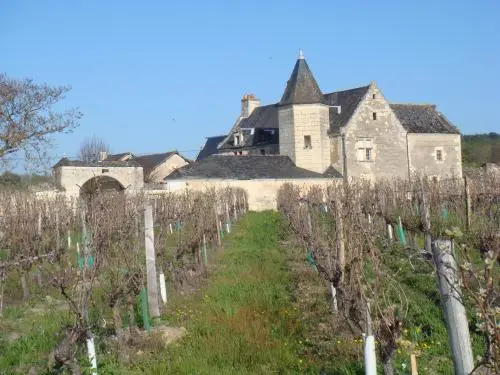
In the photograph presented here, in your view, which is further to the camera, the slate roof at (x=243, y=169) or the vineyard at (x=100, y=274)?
the slate roof at (x=243, y=169)

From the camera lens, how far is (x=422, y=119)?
44.1 meters

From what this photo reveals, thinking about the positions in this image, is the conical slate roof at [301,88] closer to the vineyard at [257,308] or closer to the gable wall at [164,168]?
the gable wall at [164,168]

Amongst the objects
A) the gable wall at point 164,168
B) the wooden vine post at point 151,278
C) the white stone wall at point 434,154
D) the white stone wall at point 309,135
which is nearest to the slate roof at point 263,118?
the white stone wall at point 309,135

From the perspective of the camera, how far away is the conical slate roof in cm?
4034

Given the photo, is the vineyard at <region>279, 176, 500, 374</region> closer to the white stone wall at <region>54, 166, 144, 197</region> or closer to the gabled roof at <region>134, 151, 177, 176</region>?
the white stone wall at <region>54, 166, 144, 197</region>

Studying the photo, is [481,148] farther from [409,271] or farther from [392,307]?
[392,307]

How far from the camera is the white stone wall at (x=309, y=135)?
40.0m

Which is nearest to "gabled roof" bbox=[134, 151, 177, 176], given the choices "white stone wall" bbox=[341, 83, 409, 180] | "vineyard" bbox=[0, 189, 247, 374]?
"white stone wall" bbox=[341, 83, 409, 180]

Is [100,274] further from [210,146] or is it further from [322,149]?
[210,146]

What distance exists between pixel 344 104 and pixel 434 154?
711cm

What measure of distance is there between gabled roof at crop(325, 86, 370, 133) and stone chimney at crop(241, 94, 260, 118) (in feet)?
26.7

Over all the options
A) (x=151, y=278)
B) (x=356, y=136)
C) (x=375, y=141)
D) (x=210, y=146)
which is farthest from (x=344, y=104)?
(x=151, y=278)

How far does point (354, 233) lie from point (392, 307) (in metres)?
1.93

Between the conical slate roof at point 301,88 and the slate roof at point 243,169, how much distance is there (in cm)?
393
